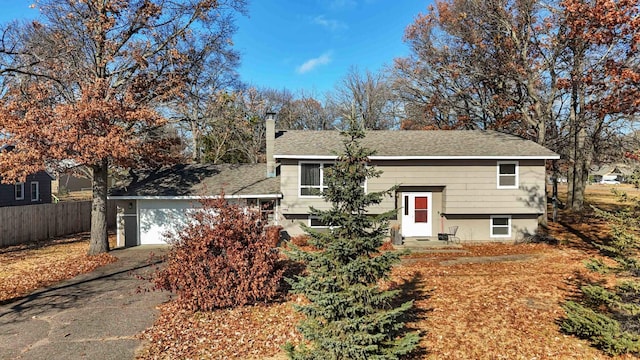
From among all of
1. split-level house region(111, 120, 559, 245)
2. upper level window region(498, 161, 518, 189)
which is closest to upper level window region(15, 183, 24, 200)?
split-level house region(111, 120, 559, 245)

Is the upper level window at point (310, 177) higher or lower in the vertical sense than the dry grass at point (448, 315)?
higher

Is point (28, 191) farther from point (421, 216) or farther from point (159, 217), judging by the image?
point (421, 216)

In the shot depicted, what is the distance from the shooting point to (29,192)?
2728 centimetres

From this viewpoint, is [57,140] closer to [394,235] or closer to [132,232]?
[132,232]

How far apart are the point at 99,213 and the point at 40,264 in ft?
9.26

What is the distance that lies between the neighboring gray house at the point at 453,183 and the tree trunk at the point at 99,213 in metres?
7.77

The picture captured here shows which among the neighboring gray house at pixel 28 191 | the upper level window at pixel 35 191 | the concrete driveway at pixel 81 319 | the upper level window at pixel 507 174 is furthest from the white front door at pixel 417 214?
the upper level window at pixel 35 191

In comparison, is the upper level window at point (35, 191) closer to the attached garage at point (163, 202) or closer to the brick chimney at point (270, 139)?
the attached garage at point (163, 202)

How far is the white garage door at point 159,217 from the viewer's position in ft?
54.5

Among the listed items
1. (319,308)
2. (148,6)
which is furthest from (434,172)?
(148,6)

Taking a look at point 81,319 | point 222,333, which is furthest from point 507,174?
point 81,319

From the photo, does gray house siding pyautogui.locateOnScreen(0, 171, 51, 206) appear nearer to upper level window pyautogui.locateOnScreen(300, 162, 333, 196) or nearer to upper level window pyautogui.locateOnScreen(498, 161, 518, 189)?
upper level window pyautogui.locateOnScreen(300, 162, 333, 196)

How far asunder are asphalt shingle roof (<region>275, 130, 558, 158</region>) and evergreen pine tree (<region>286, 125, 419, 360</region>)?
10.3 metres

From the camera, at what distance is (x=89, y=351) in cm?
636
